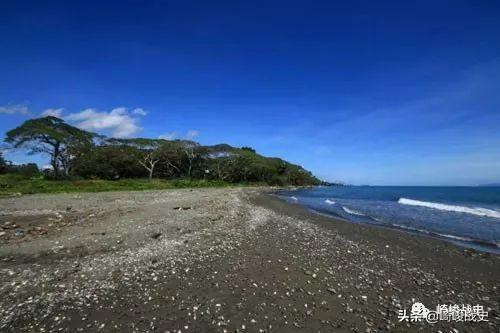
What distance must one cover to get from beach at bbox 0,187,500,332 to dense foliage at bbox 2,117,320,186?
162 feet

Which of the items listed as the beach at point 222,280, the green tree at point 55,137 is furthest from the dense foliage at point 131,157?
the beach at point 222,280

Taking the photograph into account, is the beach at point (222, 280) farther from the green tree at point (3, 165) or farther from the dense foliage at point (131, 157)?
the green tree at point (3, 165)

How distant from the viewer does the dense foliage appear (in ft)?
180

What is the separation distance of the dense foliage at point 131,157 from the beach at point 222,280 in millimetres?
49316

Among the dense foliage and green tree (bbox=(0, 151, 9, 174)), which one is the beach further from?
green tree (bbox=(0, 151, 9, 174))

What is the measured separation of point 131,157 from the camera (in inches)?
2650

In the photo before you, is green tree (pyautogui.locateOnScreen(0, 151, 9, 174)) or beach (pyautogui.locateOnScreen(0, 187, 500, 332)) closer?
beach (pyautogui.locateOnScreen(0, 187, 500, 332))

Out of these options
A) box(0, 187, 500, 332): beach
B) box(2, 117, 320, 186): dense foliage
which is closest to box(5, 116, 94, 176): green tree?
box(2, 117, 320, 186): dense foliage

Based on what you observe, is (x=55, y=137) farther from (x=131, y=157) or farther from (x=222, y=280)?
(x=222, y=280)

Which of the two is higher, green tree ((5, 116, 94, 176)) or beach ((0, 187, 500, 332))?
green tree ((5, 116, 94, 176))

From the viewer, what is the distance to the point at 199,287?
7965mm

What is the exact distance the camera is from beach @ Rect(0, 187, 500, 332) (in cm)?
642

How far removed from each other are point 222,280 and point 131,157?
215 ft

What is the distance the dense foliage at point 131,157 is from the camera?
2156 inches
